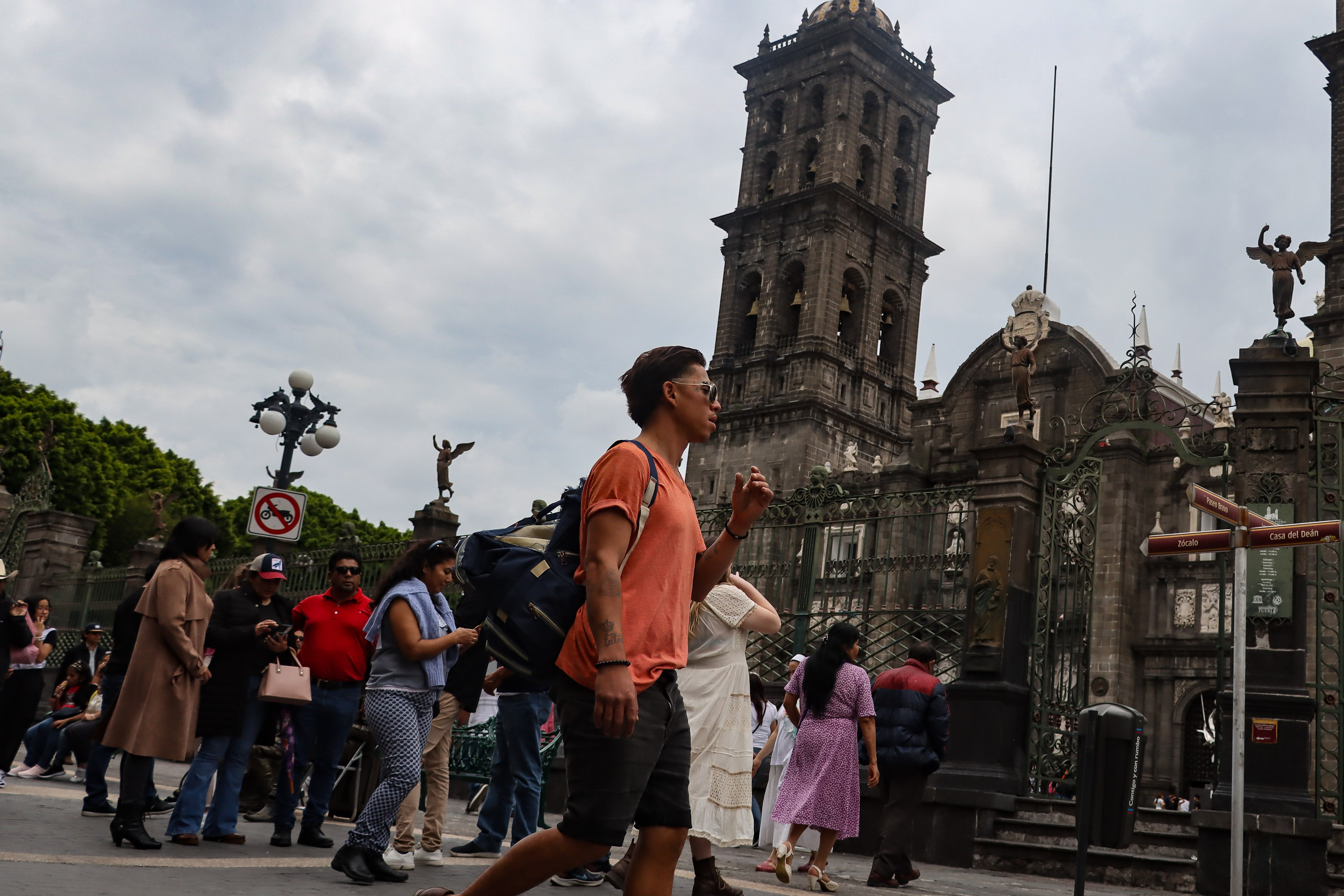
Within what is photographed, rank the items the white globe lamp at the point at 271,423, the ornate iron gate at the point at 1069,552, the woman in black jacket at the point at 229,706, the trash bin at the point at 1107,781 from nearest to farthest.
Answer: the trash bin at the point at 1107,781
the woman in black jacket at the point at 229,706
the ornate iron gate at the point at 1069,552
the white globe lamp at the point at 271,423

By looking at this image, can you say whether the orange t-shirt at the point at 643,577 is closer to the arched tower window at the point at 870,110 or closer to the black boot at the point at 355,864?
the black boot at the point at 355,864

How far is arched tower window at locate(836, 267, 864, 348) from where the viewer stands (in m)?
43.1

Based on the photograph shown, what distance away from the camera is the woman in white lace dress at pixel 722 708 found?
6551 millimetres

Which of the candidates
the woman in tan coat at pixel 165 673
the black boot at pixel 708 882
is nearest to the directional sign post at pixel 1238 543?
the black boot at pixel 708 882

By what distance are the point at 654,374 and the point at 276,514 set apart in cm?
980

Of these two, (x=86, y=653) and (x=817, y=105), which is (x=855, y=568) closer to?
(x=86, y=653)

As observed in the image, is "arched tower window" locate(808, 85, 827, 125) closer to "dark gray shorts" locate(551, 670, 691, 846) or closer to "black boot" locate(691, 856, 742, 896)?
"black boot" locate(691, 856, 742, 896)

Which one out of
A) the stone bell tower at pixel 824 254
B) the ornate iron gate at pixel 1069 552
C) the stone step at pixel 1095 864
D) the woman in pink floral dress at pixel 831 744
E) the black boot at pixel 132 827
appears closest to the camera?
the black boot at pixel 132 827

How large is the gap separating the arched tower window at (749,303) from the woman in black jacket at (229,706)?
37.6m

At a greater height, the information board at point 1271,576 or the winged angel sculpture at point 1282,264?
the winged angel sculpture at point 1282,264

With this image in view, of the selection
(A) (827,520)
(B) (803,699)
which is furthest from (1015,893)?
(A) (827,520)

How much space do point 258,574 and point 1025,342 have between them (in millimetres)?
8059

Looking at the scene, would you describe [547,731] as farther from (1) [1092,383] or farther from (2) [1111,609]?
(1) [1092,383]

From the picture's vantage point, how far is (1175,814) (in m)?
10.4
